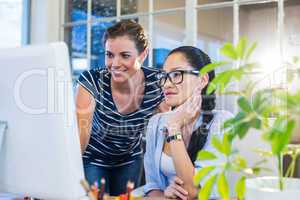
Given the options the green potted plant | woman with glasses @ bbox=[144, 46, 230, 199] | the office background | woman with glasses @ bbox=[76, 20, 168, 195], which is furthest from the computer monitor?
woman with glasses @ bbox=[76, 20, 168, 195]

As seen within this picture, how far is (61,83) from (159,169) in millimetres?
1267

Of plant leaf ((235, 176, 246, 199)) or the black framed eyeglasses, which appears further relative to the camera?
the black framed eyeglasses

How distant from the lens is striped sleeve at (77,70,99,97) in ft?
7.71

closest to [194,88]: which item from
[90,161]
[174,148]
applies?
[174,148]

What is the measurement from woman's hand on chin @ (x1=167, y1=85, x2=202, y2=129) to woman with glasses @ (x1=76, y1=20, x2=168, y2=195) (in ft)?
0.45

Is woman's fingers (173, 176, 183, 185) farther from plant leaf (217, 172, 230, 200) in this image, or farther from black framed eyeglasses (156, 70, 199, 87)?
plant leaf (217, 172, 230, 200)

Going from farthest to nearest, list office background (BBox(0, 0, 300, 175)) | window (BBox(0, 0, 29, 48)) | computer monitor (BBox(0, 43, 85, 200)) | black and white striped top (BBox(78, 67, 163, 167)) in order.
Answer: window (BBox(0, 0, 29, 48))
black and white striped top (BBox(78, 67, 163, 167))
office background (BBox(0, 0, 300, 175))
computer monitor (BBox(0, 43, 85, 200))

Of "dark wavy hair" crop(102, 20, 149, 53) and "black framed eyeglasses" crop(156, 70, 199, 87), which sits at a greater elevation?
"dark wavy hair" crop(102, 20, 149, 53)

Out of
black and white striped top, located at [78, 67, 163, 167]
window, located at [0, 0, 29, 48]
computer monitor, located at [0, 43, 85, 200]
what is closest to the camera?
computer monitor, located at [0, 43, 85, 200]

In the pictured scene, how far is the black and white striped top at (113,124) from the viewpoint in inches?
85.9

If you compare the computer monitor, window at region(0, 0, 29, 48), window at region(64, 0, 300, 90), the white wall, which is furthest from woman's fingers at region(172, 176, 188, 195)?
window at region(0, 0, 29, 48)

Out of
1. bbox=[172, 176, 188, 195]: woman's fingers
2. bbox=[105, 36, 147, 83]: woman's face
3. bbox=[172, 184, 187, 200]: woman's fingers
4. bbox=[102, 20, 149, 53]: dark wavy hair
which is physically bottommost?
bbox=[172, 184, 187, 200]: woman's fingers

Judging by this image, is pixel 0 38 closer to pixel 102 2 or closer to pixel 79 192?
pixel 102 2

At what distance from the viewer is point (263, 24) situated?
188 centimetres
